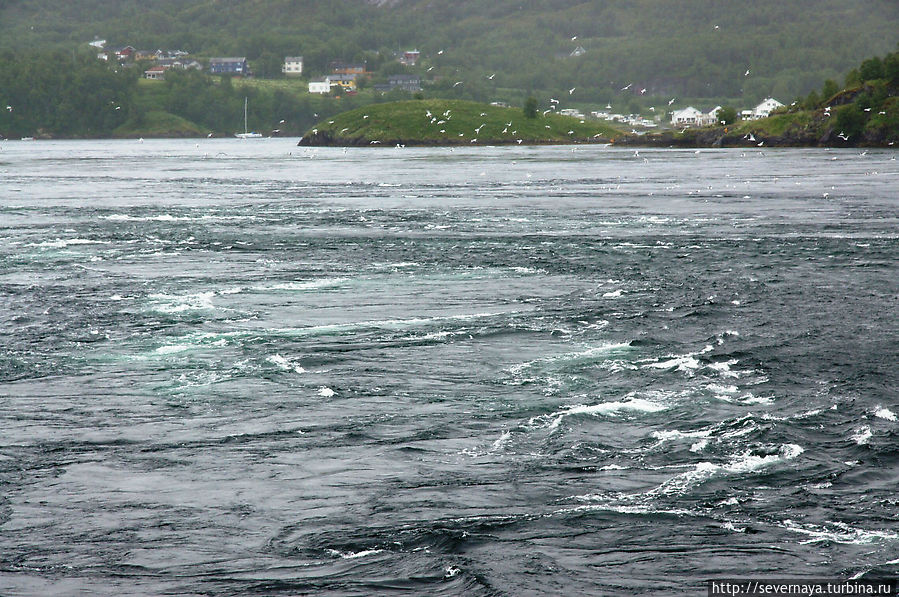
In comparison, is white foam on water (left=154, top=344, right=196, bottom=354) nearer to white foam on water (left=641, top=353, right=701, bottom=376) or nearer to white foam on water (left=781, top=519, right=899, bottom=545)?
white foam on water (left=641, top=353, right=701, bottom=376)

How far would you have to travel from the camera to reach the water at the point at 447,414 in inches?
525

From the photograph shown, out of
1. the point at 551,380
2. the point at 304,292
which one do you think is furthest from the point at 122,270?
the point at 551,380

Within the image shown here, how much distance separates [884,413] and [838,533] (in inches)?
248

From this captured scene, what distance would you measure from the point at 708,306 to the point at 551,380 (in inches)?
393

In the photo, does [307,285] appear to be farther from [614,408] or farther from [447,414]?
[614,408]

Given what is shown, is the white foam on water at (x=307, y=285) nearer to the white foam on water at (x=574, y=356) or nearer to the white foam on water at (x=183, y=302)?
the white foam on water at (x=183, y=302)

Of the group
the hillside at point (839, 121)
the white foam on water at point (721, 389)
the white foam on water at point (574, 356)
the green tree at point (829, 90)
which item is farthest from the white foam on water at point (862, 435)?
the green tree at point (829, 90)

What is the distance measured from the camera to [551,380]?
22.1m

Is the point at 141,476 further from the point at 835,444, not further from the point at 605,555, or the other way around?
the point at 835,444

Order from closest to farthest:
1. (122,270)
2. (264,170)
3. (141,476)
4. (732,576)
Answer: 1. (732,576)
2. (141,476)
3. (122,270)
4. (264,170)

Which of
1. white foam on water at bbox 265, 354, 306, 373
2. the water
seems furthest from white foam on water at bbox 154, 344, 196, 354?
white foam on water at bbox 265, 354, 306, 373

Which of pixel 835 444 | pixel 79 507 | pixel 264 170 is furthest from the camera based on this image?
pixel 264 170

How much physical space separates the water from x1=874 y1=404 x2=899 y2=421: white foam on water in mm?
Answer: 80

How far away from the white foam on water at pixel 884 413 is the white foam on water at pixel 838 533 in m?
5.64
